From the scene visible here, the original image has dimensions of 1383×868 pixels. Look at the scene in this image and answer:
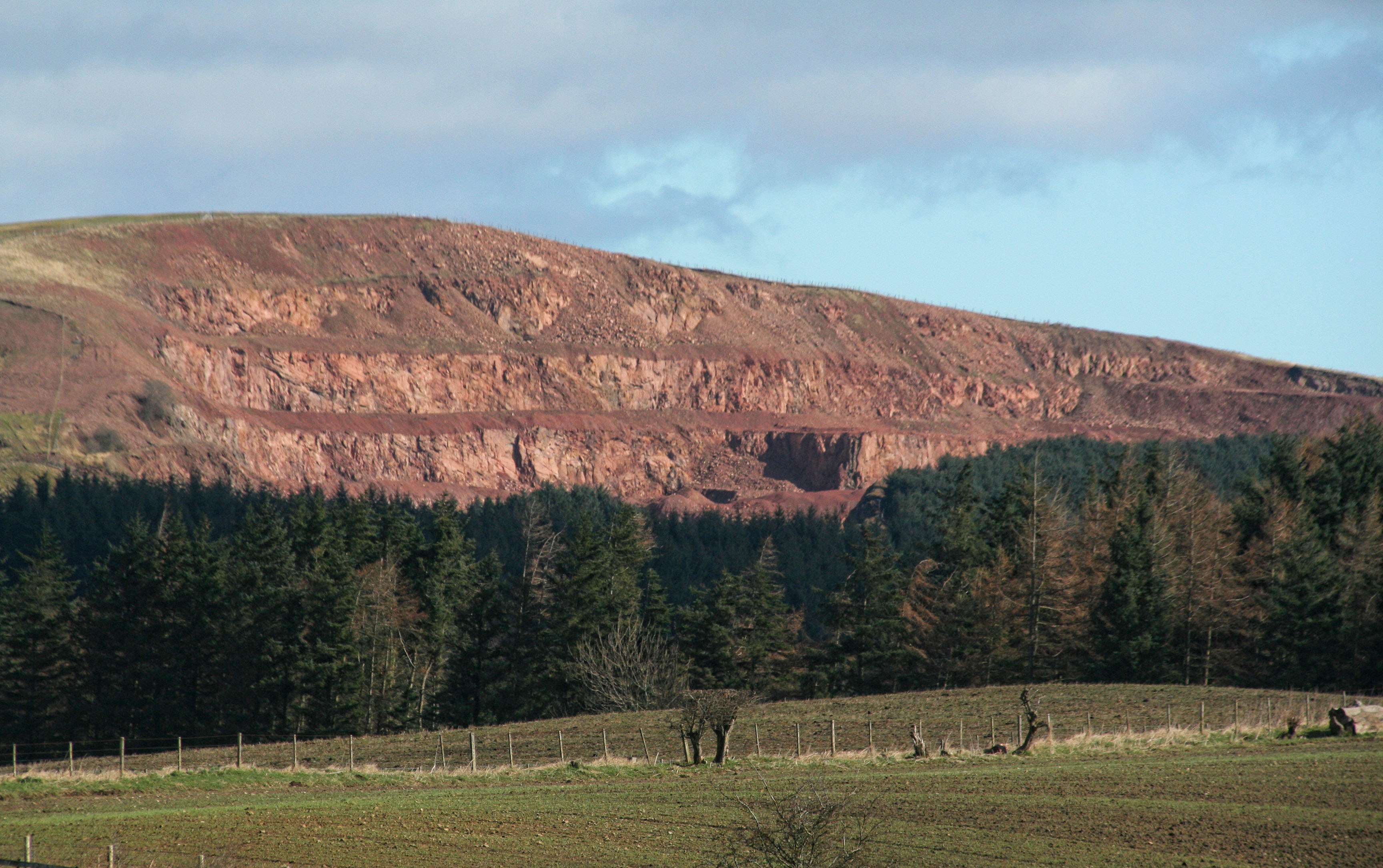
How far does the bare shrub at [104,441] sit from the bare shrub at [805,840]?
117951mm

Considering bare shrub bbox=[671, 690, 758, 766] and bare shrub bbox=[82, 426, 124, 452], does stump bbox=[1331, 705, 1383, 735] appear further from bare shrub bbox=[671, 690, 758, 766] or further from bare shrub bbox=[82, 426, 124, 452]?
bare shrub bbox=[82, 426, 124, 452]

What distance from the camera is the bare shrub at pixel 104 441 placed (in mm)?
126375

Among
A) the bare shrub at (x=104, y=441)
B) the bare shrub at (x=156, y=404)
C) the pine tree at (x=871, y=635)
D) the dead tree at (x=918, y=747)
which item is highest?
the bare shrub at (x=156, y=404)

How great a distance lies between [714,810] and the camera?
86.3ft

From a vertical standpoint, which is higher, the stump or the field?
the stump

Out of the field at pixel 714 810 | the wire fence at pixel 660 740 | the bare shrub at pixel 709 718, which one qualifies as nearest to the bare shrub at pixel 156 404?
the wire fence at pixel 660 740

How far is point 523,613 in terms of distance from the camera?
212 ft

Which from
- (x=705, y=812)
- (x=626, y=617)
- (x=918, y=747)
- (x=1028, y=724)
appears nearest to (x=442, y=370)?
(x=626, y=617)

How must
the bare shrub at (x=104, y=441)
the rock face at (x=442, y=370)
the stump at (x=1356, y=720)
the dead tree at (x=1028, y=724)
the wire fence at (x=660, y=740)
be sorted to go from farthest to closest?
the rock face at (x=442, y=370) → the bare shrub at (x=104, y=441) → the wire fence at (x=660, y=740) → the stump at (x=1356, y=720) → the dead tree at (x=1028, y=724)

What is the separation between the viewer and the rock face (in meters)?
137

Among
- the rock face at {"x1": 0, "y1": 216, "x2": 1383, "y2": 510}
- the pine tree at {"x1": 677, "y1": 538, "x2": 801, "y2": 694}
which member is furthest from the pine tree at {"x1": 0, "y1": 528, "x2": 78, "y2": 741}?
the rock face at {"x1": 0, "y1": 216, "x2": 1383, "y2": 510}

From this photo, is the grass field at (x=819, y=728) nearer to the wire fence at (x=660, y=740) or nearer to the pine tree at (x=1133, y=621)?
the wire fence at (x=660, y=740)

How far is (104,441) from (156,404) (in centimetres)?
780

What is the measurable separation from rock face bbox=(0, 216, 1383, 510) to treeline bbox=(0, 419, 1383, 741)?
68079 millimetres
